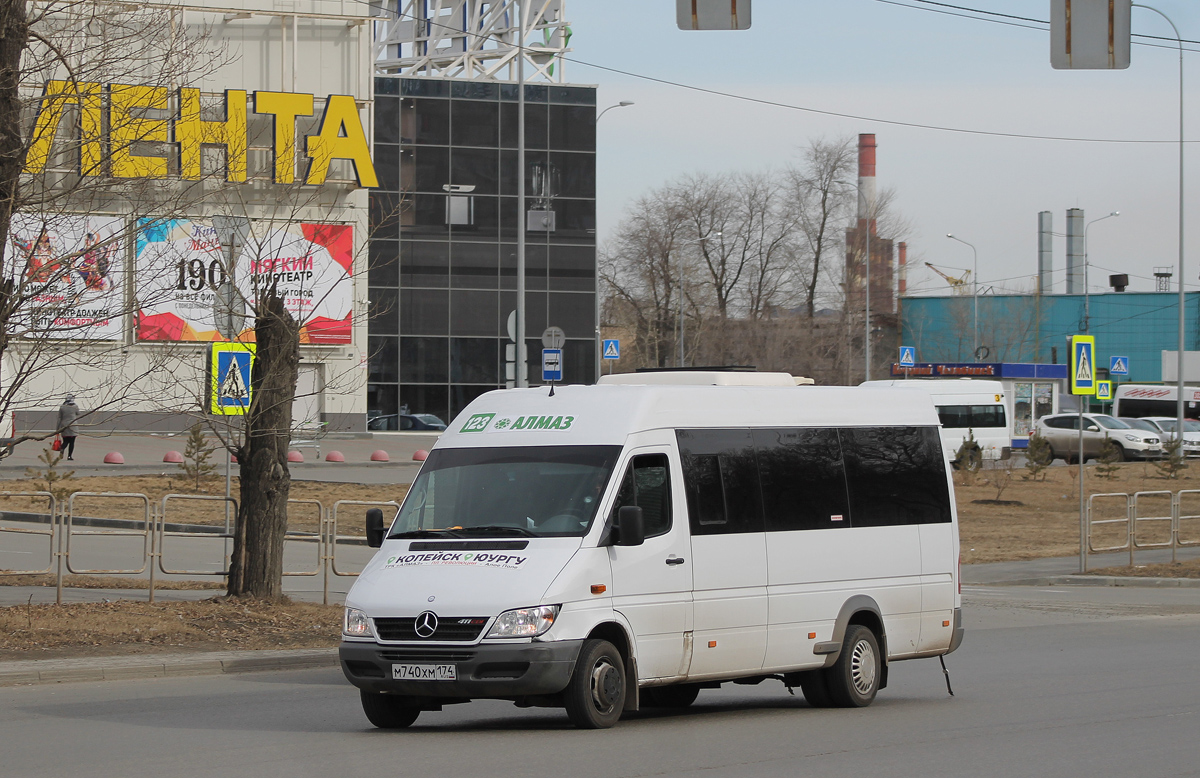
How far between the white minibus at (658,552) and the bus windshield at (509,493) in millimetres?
15

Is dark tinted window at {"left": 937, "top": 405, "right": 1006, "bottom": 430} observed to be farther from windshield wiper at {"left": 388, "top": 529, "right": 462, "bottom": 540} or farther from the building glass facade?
windshield wiper at {"left": 388, "top": 529, "right": 462, "bottom": 540}

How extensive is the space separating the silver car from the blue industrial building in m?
36.7

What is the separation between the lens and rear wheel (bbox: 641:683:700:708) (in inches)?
428

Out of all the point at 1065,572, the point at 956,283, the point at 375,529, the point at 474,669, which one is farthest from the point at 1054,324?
the point at 474,669

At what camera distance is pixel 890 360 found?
281 feet

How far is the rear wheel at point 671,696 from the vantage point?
1088 cm

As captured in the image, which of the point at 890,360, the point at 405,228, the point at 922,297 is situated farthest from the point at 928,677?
the point at 922,297

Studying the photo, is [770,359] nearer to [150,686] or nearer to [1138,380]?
[1138,380]

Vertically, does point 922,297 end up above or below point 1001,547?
above

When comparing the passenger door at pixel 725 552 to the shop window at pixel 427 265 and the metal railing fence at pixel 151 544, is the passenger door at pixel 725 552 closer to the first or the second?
the metal railing fence at pixel 151 544

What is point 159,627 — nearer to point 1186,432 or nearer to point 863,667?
point 863,667

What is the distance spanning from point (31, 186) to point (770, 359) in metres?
55.6

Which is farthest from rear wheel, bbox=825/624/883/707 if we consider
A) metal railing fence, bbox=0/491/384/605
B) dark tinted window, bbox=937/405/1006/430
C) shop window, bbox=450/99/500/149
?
shop window, bbox=450/99/500/149

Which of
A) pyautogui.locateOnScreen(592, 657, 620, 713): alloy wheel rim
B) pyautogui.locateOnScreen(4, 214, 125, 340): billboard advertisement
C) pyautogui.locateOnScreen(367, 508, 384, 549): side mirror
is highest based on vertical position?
pyautogui.locateOnScreen(4, 214, 125, 340): billboard advertisement
